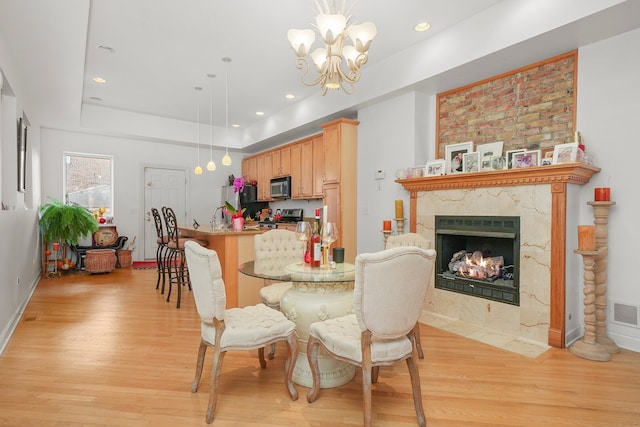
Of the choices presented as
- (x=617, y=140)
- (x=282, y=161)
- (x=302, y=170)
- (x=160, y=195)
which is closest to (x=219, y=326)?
(x=617, y=140)

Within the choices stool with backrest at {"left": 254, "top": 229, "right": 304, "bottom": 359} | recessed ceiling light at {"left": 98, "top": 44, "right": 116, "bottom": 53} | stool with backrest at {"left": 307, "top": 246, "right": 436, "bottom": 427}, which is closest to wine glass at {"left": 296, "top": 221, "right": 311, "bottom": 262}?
stool with backrest at {"left": 254, "top": 229, "right": 304, "bottom": 359}

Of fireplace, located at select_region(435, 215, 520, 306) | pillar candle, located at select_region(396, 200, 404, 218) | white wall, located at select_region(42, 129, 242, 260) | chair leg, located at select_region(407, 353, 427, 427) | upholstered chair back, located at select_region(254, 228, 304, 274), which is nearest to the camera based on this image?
chair leg, located at select_region(407, 353, 427, 427)

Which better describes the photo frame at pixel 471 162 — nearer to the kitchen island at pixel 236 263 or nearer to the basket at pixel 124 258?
the kitchen island at pixel 236 263

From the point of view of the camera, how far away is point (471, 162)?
369cm

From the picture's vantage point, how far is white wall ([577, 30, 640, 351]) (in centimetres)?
283

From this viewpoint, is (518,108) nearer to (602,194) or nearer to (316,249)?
(602,194)

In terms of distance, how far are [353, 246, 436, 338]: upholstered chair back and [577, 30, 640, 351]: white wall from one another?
227cm

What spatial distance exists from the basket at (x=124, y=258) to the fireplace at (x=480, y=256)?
583 cm

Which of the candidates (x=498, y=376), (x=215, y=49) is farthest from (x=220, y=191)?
(x=498, y=376)

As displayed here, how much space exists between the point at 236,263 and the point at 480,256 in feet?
8.82

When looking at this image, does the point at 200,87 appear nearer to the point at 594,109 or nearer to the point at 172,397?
the point at 172,397

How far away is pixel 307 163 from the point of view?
19.8 feet

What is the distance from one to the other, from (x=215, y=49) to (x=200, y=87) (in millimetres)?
1387

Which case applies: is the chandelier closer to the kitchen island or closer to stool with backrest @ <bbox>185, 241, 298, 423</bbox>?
stool with backrest @ <bbox>185, 241, 298, 423</bbox>
